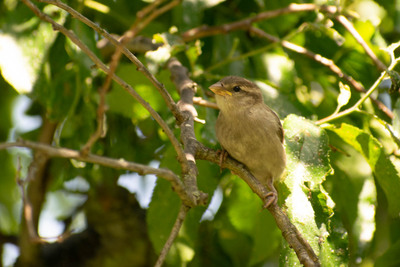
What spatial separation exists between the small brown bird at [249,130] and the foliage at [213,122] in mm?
139

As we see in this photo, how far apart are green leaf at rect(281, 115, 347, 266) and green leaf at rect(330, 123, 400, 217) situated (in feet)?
0.64

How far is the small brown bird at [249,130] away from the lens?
3432mm

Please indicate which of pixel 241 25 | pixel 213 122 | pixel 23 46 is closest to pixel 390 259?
pixel 213 122

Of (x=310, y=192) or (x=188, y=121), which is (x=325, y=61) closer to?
(x=310, y=192)

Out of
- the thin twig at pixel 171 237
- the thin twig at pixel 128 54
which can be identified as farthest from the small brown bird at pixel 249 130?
the thin twig at pixel 171 237

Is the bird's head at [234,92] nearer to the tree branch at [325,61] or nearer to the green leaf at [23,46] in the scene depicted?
the tree branch at [325,61]

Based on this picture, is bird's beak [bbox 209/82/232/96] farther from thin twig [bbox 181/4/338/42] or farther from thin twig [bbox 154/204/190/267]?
thin twig [bbox 154/204/190/267]

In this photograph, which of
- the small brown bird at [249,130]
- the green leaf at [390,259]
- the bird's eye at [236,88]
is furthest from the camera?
the bird's eye at [236,88]

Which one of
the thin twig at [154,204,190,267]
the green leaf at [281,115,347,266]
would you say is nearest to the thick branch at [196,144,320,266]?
the green leaf at [281,115,347,266]

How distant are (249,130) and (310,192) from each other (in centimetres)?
87

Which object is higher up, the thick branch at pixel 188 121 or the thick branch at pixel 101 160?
the thick branch at pixel 101 160

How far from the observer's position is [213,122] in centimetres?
346

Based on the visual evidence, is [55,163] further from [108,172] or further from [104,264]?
[104,264]

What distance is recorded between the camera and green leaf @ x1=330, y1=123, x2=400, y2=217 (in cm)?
291
